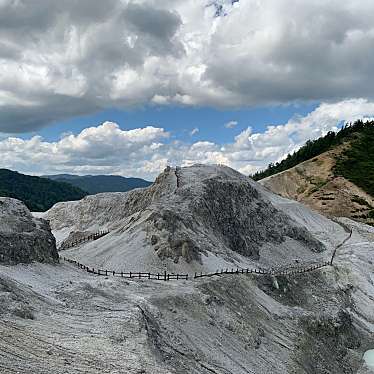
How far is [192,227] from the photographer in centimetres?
6366

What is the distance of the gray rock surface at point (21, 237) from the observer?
133 feet

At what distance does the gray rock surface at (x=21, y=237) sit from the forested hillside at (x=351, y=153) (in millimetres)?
111660

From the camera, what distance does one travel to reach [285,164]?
185000 mm

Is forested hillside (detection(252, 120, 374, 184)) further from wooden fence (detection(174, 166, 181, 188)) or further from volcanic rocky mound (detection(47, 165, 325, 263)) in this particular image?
wooden fence (detection(174, 166, 181, 188))

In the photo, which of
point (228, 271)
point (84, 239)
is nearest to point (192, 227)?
point (228, 271)

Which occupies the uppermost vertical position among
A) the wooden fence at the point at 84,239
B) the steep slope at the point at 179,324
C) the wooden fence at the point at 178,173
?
the wooden fence at the point at 178,173

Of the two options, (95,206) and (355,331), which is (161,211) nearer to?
(355,331)

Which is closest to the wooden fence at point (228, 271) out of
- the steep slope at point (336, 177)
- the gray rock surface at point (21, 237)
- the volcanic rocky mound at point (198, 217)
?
the volcanic rocky mound at point (198, 217)

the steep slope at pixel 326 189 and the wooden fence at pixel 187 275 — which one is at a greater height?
the steep slope at pixel 326 189

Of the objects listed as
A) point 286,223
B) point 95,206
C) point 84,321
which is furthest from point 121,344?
point 95,206

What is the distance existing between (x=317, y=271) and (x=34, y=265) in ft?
126

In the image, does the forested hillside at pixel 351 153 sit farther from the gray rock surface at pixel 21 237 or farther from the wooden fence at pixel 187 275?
the gray rock surface at pixel 21 237

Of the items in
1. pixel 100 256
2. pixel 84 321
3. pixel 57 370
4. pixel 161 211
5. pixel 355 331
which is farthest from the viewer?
pixel 161 211

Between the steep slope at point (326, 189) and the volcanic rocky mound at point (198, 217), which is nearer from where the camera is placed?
the volcanic rocky mound at point (198, 217)
